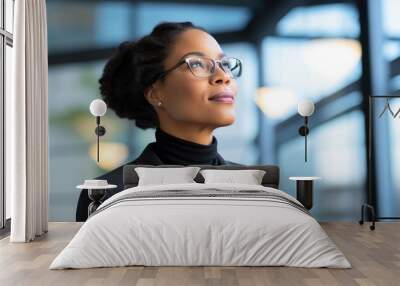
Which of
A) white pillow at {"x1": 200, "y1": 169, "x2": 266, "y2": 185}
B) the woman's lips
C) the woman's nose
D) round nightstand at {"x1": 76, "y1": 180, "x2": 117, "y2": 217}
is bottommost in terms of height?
round nightstand at {"x1": 76, "y1": 180, "x2": 117, "y2": 217}

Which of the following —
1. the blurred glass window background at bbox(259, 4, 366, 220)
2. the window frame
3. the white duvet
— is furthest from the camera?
the blurred glass window background at bbox(259, 4, 366, 220)

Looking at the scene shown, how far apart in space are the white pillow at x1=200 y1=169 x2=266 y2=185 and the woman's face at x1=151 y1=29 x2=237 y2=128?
71 centimetres

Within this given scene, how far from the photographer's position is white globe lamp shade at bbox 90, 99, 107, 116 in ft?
23.4

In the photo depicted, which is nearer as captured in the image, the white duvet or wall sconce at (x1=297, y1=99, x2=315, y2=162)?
the white duvet

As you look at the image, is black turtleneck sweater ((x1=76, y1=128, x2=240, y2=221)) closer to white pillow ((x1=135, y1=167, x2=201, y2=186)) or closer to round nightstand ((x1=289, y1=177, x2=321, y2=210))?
white pillow ((x1=135, y1=167, x2=201, y2=186))

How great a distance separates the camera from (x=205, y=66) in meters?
7.06

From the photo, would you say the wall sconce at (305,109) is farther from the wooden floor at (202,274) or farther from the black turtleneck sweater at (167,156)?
the wooden floor at (202,274)

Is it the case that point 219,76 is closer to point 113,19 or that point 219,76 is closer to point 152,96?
point 152,96

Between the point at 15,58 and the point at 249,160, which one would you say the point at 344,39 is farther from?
the point at 15,58

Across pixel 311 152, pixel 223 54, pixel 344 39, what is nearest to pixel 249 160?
pixel 311 152

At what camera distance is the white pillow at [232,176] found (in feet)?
21.5

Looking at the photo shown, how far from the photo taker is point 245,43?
7402 millimetres

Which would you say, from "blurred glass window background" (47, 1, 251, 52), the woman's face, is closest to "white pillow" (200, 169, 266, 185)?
the woman's face

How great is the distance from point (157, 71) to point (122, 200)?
2.44 metres
